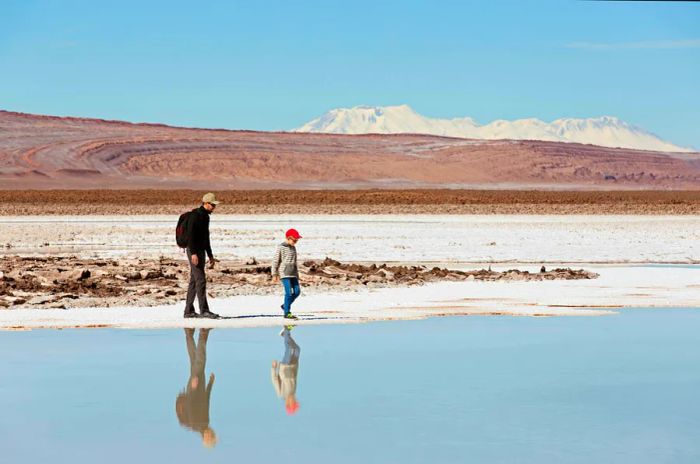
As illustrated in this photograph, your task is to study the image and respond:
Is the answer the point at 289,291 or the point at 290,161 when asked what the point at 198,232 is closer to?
the point at 289,291

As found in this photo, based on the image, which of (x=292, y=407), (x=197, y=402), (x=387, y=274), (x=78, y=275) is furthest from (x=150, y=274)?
(x=292, y=407)

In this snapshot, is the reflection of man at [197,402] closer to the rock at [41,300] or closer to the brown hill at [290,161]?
the rock at [41,300]

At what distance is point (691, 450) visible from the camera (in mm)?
6680

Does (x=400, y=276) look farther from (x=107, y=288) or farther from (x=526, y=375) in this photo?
(x=526, y=375)

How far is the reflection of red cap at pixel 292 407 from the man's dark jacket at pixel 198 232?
16.2 ft

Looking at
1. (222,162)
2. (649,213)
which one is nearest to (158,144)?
(222,162)

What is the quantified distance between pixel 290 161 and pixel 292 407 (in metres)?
140

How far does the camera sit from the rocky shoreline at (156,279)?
604 inches

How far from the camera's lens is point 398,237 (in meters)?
31.8

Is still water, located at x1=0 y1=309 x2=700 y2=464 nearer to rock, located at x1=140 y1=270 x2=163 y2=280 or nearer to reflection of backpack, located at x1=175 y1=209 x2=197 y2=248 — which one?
reflection of backpack, located at x1=175 y1=209 x2=197 y2=248

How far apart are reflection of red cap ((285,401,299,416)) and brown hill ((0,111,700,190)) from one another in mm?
111847

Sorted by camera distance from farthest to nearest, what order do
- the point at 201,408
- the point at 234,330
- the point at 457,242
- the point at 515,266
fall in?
1. the point at 457,242
2. the point at 515,266
3. the point at 234,330
4. the point at 201,408

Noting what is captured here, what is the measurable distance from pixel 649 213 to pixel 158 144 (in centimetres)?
10059

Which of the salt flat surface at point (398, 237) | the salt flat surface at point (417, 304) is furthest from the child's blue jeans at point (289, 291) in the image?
the salt flat surface at point (398, 237)
